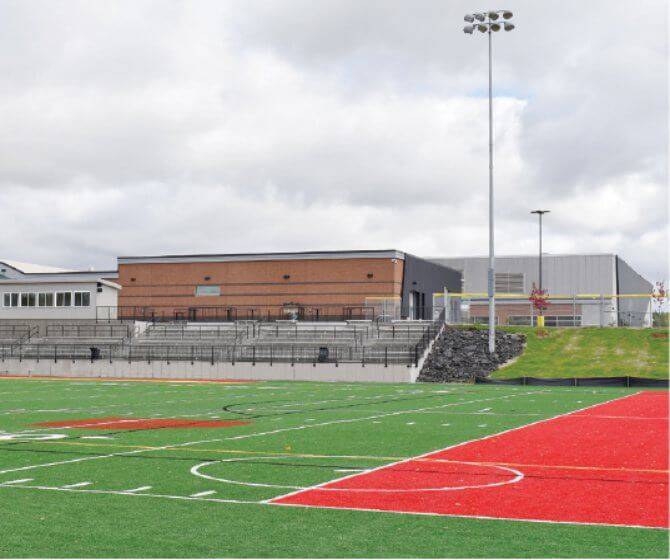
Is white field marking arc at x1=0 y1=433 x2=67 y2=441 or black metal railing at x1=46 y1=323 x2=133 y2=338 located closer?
white field marking arc at x1=0 y1=433 x2=67 y2=441

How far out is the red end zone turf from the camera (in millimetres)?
9672

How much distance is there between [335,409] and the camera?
25.3 metres

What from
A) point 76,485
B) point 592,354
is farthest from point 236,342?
point 76,485

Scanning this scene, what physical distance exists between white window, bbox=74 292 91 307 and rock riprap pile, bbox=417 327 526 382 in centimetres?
3001

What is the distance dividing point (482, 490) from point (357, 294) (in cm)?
5934

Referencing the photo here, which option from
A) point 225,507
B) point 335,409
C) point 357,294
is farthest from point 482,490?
point 357,294

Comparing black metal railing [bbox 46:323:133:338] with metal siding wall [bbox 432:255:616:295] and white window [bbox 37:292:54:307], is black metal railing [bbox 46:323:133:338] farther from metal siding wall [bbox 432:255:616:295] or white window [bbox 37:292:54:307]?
metal siding wall [bbox 432:255:616:295]

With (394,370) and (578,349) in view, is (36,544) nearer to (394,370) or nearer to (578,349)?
(394,370)

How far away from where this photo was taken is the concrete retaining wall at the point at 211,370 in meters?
46.5

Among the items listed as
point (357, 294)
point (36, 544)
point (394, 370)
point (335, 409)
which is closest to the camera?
point (36, 544)

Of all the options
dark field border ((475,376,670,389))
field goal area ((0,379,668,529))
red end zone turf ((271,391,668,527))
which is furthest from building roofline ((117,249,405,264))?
red end zone turf ((271,391,668,527))

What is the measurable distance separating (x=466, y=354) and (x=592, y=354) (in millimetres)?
7051

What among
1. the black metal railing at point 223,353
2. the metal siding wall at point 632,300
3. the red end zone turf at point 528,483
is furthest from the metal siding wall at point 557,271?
the red end zone turf at point 528,483

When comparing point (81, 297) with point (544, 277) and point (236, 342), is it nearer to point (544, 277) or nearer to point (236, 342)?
point (236, 342)
